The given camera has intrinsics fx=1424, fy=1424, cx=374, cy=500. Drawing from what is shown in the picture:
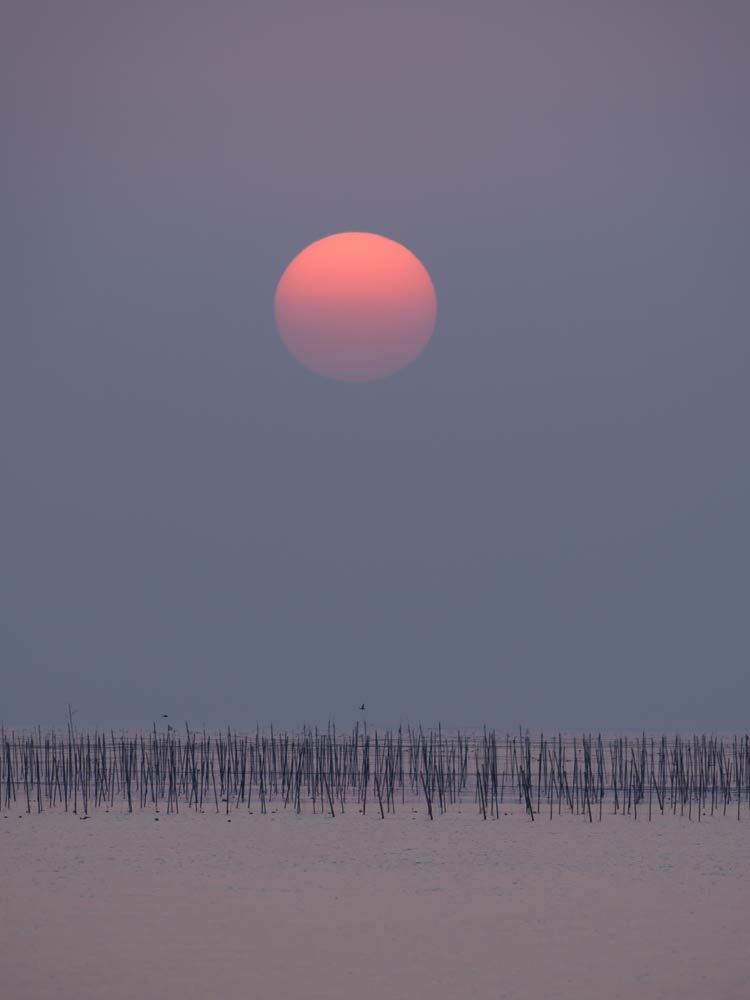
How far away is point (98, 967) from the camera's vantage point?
23.4ft

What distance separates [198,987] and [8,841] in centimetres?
658

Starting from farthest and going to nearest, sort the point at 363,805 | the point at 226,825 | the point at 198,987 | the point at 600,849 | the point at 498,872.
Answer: the point at 363,805 < the point at 226,825 < the point at 600,849 < the point at 498,872 < the point at 198,987

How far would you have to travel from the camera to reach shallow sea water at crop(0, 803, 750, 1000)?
698cm

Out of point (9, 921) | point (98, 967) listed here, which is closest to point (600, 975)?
point (98, 967)

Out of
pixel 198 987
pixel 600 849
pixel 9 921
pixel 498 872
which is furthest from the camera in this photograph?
pixel 600 849

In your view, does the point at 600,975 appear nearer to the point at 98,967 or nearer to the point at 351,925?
the point at 351,925

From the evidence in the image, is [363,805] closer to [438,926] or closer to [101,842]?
→ [101,842]

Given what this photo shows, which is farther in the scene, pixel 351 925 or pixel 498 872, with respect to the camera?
pixel 498 872

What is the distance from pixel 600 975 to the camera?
23.5 ft

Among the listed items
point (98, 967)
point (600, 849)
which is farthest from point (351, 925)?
point (600, 849)

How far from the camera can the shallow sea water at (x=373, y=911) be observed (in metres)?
6.98

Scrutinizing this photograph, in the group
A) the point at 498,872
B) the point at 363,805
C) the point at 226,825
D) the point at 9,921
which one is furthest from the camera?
the point at 363,805

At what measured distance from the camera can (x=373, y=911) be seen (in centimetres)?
919

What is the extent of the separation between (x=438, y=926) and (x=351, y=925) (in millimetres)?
528
